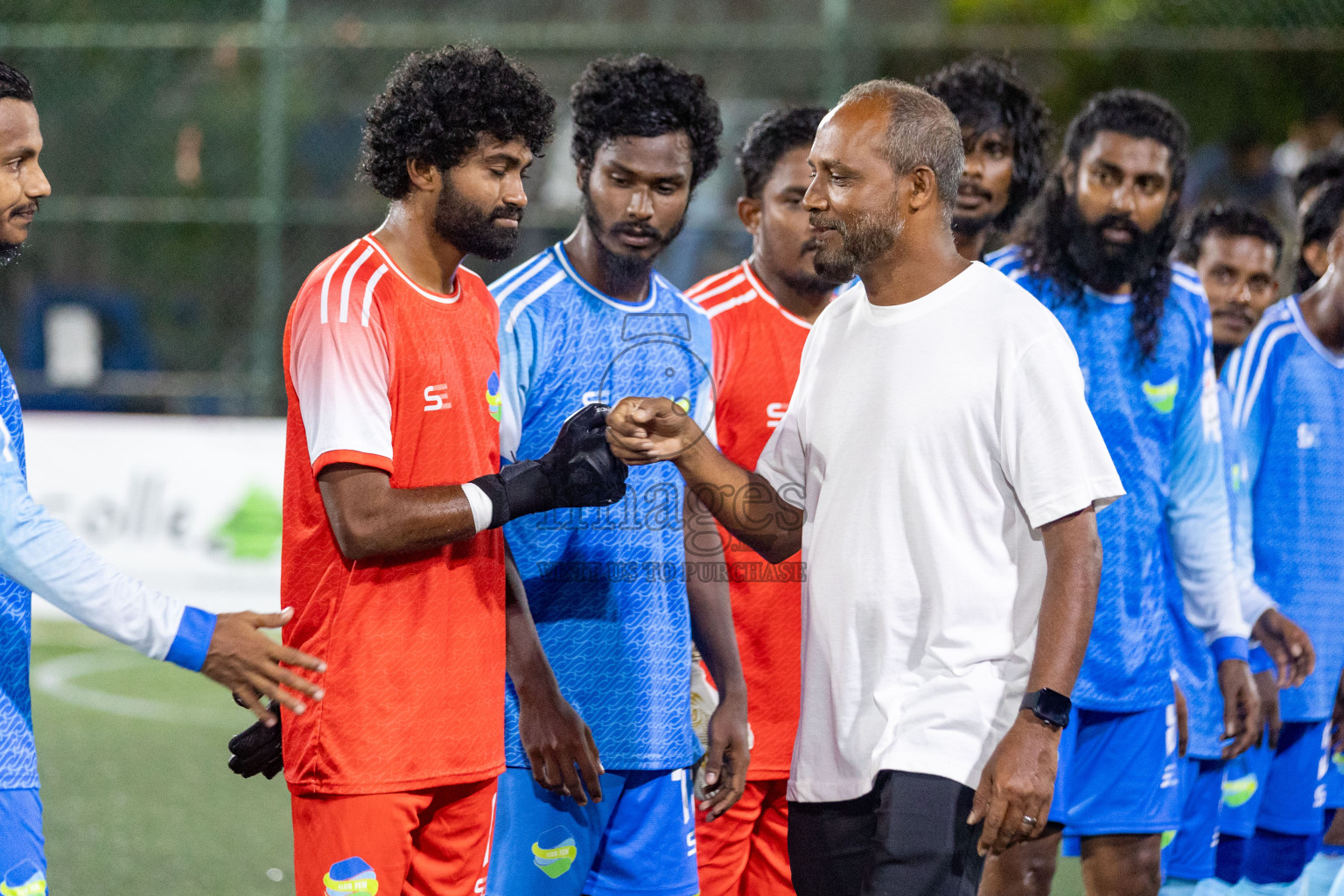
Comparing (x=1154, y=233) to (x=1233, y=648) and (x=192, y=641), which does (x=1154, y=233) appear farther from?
(x=192, y=641)

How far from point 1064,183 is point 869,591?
2299mm

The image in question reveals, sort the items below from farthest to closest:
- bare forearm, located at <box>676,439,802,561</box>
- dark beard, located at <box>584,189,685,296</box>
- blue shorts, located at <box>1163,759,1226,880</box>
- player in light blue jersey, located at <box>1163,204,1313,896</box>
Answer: blue shorts, located at <box>1163,759,1226,880</box> → player in light blue jersey, located at <box>1163,204,1313,896</box> → dark beard, located at <box>584,189,685,296</box> → bare forearm, located at <box>676,439,802,561</box>

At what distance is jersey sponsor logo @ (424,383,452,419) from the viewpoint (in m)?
3.10

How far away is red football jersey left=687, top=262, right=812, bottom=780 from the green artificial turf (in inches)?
91.0

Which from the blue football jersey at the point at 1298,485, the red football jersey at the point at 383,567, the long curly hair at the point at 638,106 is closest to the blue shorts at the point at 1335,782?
the blue football jersey at the point at 1298,485

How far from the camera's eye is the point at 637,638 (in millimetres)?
3633

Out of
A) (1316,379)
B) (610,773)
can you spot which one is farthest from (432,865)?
(1316,379)

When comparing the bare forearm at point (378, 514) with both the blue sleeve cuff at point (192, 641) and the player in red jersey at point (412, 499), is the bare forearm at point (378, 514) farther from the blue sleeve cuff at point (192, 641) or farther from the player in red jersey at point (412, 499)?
the blue sleeve cuff at point (192, 641)

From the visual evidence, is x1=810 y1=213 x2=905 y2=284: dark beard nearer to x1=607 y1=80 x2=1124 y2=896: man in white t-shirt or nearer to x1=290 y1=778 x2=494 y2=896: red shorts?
x1=607 y1=80 x2=1124 y2=896: man in white t-shirt

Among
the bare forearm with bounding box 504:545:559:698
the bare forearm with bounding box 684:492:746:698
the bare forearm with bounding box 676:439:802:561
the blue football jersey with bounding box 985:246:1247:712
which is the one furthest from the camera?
the blue football jersey with bounding box 985:246:1247:712

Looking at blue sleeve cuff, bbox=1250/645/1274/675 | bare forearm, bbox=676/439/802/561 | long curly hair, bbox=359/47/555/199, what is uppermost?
long curly hair, bbox=359/47/555/199

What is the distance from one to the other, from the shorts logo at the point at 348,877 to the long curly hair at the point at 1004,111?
2.98 meters

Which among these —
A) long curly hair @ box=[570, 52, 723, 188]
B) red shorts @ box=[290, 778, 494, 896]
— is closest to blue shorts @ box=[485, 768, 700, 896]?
red shorts @ box=[290, 778, 494, 896]

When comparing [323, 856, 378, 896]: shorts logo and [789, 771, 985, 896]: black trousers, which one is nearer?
[789, 771, 985, 896]: black trousers
